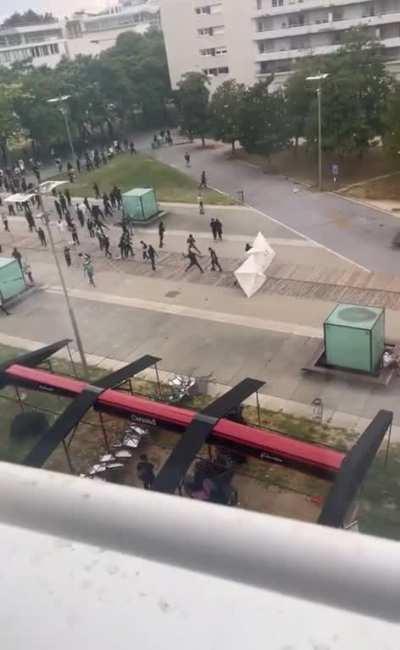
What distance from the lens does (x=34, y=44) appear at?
5578cm

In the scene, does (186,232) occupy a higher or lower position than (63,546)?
lower

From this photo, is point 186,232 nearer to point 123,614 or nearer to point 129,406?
point 129,406

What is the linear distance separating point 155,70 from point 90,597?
137 feet

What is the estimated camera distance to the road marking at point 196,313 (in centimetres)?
1207

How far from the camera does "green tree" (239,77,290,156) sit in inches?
999

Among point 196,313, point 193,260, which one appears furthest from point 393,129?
point 196,313

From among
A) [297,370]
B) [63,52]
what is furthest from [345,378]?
[63,52]

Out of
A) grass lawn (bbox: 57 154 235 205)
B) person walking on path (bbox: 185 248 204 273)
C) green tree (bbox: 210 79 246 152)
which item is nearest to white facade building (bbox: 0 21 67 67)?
grass lawn (bbox: 57 154 235 205)

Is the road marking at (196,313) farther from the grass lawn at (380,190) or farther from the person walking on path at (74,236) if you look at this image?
the grass lawn at (380,190)

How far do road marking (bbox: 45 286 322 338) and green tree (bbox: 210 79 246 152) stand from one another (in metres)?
14.2

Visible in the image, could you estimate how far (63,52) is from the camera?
184 ft

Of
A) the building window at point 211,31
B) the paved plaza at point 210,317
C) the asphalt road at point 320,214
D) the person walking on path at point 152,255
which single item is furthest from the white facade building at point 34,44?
the person walking on path at point 152,255

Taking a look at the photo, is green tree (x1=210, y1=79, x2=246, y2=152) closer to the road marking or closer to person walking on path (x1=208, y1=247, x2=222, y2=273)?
person walking on path (x1=208, y1=247, x2=222, y2=273)

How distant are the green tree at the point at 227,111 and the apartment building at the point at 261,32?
14.4 feet
